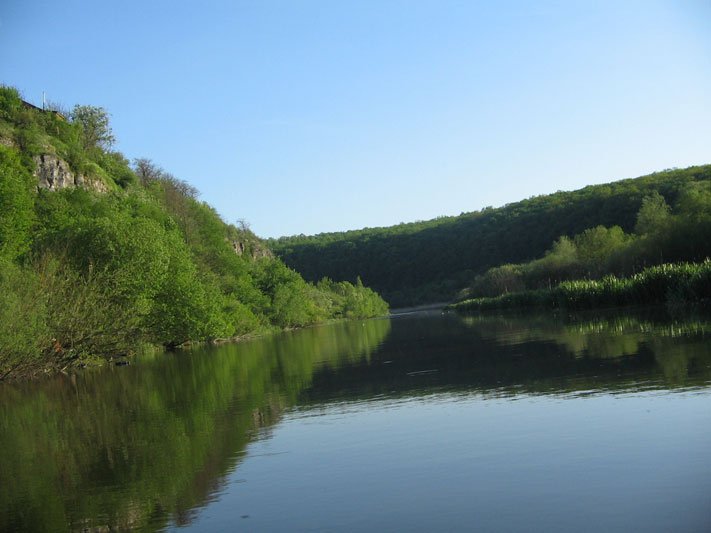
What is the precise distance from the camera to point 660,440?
321 inches

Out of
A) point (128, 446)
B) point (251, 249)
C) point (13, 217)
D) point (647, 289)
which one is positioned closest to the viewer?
point (128, 446)

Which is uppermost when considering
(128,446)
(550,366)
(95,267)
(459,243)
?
(459,243)

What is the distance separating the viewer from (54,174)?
63.4 m

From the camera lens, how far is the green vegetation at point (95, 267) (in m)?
28.5

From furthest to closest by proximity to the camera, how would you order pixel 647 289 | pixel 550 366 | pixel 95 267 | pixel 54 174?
pixel 54 174 → pixel 647 289 → pixel 95 267 → pixel 550 366

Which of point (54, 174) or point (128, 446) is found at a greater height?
point (54, 174)

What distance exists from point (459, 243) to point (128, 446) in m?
159

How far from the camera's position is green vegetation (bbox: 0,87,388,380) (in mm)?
28469

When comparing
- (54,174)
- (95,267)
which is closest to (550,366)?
(95,267)

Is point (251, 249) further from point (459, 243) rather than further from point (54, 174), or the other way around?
point (459, 243)

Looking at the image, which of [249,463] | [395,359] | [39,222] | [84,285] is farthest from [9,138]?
[249,463]

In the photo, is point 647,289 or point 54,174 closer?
point 647,289

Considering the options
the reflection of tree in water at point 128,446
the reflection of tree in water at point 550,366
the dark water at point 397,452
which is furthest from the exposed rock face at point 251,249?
the dark water at point 397,452

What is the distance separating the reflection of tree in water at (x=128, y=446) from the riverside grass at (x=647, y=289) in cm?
2230
